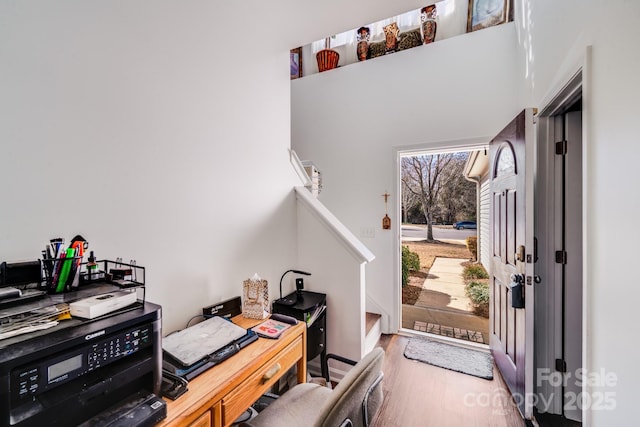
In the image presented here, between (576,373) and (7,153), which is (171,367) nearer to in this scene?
(7,153)

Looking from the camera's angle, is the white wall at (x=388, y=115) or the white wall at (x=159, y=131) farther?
the white wall at (x=388, y=115)

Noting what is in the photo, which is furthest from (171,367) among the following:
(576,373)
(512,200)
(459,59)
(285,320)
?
(459,59)

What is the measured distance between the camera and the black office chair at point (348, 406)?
0.80 m

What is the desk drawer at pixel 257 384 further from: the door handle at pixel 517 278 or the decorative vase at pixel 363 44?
the decorative vase at pixel 363 44

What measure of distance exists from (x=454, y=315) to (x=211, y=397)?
3.43 metres

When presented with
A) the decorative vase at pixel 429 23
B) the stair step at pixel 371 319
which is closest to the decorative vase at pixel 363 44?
the decorative vase at pixel 429 23

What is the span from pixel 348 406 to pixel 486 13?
140 inches

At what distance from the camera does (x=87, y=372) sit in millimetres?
705

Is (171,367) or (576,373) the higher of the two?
(171,367)

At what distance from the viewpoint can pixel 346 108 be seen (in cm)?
328

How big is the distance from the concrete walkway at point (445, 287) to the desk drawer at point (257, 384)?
10.2 feet

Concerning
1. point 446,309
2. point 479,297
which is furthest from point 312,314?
point 479,297

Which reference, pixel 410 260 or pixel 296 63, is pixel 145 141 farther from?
pixel 410 260

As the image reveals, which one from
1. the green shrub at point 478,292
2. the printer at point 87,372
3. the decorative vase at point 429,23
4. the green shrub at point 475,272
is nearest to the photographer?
the printer at point 87,372
